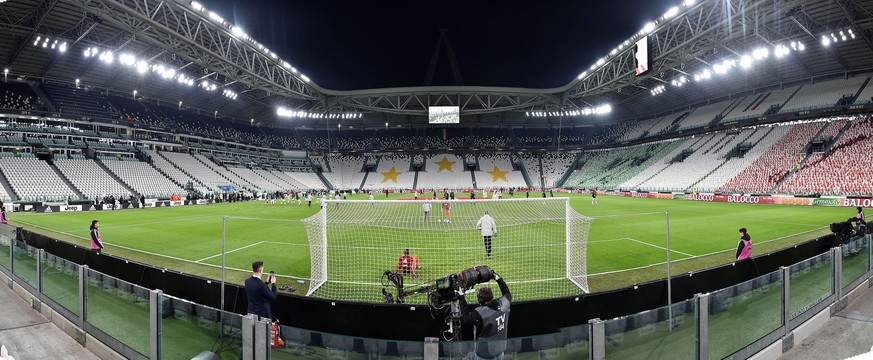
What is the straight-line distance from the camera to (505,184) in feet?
235

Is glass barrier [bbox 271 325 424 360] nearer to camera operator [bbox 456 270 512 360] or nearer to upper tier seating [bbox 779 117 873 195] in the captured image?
camera operator [bbox 456 270 512 360]

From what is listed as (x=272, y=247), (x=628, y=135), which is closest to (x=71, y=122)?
(x=272, y=247)

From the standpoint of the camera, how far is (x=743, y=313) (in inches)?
197

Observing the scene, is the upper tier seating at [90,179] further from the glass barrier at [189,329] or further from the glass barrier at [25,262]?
the glass barrier at [189,329]

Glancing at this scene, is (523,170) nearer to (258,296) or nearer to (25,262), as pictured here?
(25,262)

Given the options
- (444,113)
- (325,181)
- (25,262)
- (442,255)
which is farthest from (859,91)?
(325,181)

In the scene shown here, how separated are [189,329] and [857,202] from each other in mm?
40098

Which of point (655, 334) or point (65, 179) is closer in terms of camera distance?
point (655, 334)

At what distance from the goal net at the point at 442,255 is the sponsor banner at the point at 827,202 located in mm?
24827

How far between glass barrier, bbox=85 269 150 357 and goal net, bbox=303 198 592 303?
3.64 metres

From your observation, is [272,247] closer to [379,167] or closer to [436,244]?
[436,244]

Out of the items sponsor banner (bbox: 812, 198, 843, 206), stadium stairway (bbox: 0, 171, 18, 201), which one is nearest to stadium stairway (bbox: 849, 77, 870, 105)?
sponsor banner (bbox: 812, 198, 843, 206)

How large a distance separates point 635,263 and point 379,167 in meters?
66.5

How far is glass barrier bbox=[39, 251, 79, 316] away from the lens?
6.25 meters
